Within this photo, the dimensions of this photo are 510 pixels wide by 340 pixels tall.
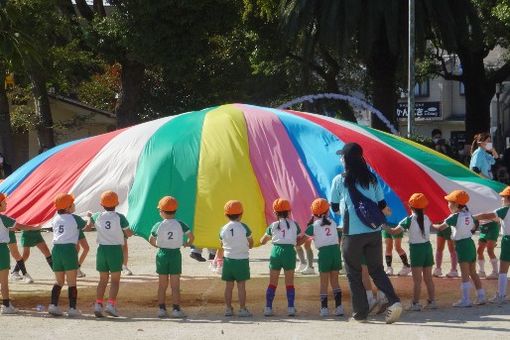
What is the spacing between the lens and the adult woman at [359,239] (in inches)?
352

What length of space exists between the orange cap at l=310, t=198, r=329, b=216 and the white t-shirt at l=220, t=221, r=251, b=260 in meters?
0.70

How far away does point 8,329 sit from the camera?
29.2 ft

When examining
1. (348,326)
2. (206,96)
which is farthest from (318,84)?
(348,326)

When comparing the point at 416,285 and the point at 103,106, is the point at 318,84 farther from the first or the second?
the point at 416,285

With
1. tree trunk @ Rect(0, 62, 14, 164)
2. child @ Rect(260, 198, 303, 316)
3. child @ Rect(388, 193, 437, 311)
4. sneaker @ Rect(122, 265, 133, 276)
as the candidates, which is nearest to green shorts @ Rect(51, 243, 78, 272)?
child @ Rect(260, 198, 303, 316)

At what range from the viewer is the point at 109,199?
32.3ft

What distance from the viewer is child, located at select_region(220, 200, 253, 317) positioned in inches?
380

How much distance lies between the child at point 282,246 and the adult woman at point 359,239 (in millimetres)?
795

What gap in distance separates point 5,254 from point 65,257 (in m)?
0.67

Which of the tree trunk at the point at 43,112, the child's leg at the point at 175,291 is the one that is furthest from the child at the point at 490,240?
the tree trunk at the point at 43,112

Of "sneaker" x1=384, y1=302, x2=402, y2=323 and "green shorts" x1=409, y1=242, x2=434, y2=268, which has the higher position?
"green shorts" x1=409, y1=242, x2=434, y2=268

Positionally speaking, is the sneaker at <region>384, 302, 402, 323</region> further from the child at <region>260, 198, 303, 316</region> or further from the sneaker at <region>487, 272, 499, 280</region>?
the sneaker at <region>487, 272, 499, 280</region>

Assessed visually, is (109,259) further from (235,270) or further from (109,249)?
(235,270)

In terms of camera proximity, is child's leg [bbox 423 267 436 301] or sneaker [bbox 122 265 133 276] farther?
sneaker [bbox 122 265 133 276]
